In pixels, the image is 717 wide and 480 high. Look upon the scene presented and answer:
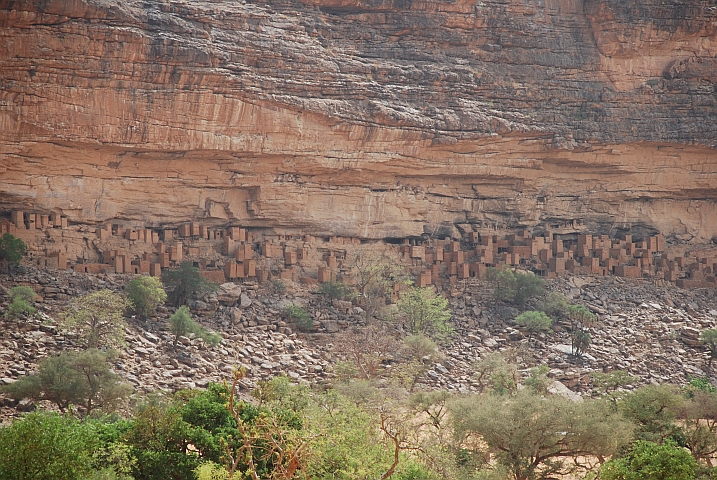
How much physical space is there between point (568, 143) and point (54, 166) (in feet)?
56.3

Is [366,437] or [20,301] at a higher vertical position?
[366,437]

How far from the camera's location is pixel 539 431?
20578mm

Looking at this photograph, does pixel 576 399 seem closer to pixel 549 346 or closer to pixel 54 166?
pixel 549 346

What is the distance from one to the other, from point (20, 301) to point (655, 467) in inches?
600

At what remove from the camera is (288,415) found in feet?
58.5

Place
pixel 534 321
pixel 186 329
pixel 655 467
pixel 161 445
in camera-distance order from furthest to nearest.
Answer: pixel 534 321, pixel 186 329, pixel 655 467, pixel 161 445

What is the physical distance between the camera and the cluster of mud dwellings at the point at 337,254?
96.4ft

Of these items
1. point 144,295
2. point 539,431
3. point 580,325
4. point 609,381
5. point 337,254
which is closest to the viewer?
point 539,431

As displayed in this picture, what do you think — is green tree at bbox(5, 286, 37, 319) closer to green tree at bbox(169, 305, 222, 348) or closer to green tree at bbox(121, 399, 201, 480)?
green tree at bbox(169, 305, 222, 348)

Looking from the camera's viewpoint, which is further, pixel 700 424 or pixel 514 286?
pixel 514 286

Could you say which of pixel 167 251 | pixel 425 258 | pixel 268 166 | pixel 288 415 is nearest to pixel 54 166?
pixel 167 251

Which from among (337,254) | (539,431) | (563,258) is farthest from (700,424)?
(337,254)

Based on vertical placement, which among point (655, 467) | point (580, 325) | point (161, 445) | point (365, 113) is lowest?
point (580, 325)

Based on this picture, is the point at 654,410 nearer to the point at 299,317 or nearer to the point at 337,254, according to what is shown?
the point at 299,317
